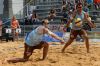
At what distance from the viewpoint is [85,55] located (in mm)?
11570

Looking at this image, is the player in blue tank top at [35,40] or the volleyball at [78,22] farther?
the volleyball at [78,22]

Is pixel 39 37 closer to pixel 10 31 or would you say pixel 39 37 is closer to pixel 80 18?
pixel 80 18

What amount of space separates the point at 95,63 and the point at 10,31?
Result: 41.6 feet

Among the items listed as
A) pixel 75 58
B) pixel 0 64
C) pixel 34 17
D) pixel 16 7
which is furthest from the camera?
pixel 16 7

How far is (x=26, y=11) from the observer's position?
90.9ft

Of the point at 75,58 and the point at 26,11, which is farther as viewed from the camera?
the point at 26,11

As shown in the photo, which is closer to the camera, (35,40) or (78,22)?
(35,40)

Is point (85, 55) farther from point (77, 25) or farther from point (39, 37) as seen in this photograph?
point (39, 37)

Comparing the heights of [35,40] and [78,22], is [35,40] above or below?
below

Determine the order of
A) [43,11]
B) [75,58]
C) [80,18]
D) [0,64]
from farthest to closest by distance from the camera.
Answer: [43,11]
[80,18]
[75,58]
[0,64]

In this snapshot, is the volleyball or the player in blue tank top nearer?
the player in blue tank top

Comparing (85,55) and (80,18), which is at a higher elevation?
(80,18)

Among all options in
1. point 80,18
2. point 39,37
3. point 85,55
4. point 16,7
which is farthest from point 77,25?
point 16,7

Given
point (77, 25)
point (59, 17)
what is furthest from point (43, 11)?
point (77, 25)
